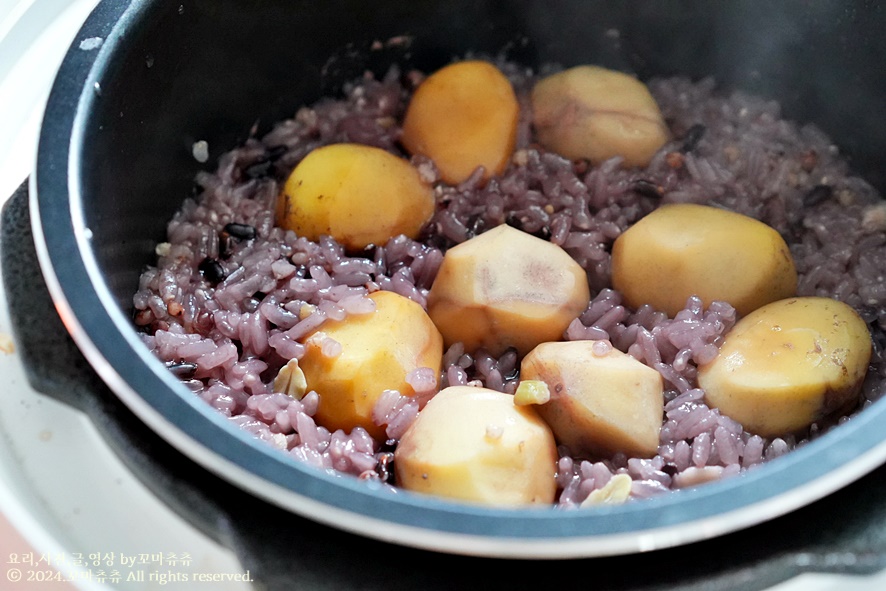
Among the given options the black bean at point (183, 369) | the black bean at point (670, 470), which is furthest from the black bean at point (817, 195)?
the black bean at point (183, 369)

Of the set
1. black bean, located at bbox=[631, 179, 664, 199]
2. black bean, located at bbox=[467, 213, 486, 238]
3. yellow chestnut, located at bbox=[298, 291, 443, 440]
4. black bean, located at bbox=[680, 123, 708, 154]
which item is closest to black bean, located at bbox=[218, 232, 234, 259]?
yellow chestnut, located at bbox=[298, 291, 443, 440]

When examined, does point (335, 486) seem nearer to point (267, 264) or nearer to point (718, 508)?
point (718, 508)

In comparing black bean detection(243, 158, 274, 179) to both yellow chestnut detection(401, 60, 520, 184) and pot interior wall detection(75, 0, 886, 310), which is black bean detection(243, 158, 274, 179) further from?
yellow chestnut detection(401, 60, 520, 184)

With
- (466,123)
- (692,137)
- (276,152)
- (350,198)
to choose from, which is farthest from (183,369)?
(692,137)

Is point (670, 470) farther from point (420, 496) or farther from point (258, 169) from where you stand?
point (258, 169)

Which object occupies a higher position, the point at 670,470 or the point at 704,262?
the point at 704,262

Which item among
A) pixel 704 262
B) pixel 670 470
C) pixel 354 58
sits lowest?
pixel 670 470

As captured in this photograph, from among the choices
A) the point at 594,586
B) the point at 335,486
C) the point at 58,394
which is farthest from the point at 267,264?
the point at 594,586

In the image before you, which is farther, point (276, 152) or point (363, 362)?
point (276, 152)
